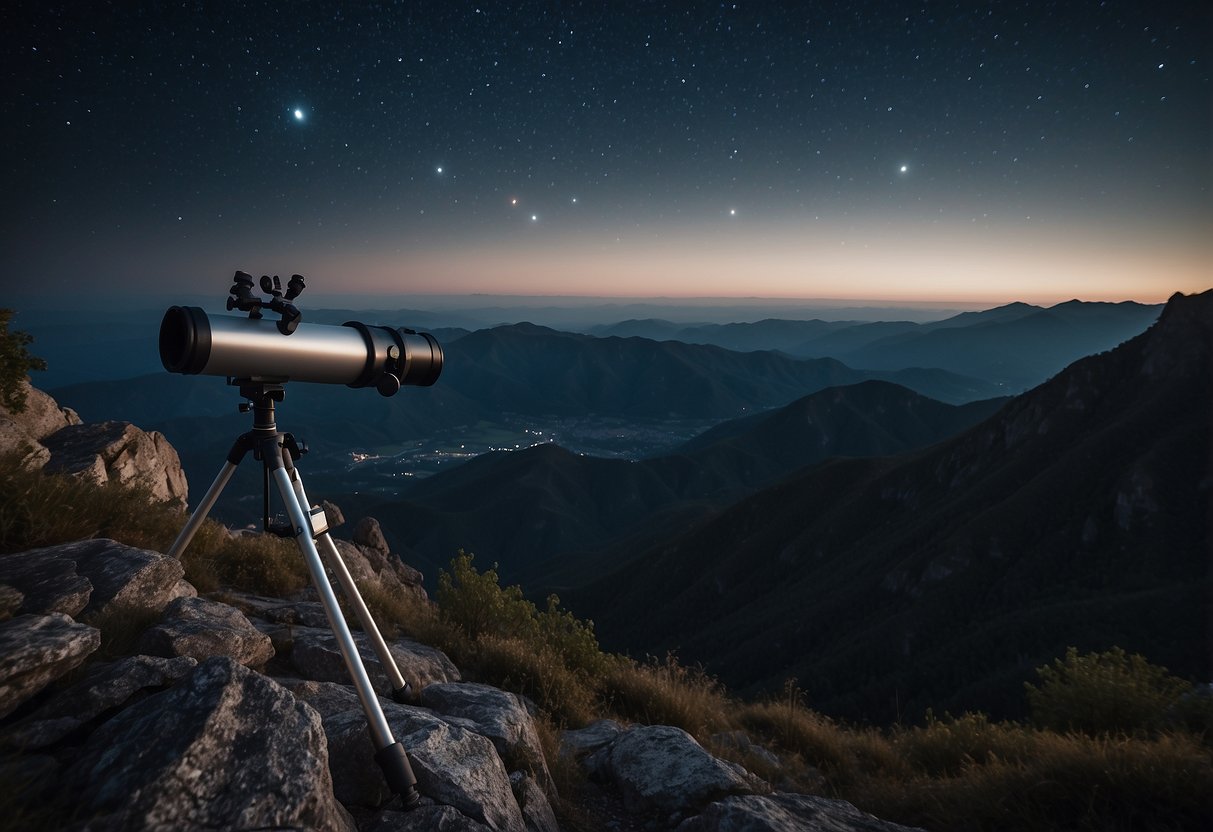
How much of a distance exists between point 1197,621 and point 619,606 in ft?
267

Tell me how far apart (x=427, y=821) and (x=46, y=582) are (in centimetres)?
268

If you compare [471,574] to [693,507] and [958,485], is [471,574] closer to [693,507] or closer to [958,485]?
[958,485]

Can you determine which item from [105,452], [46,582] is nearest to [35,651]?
[46,582]

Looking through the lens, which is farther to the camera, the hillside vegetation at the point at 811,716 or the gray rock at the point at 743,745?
the gray rock at the point at 743,745

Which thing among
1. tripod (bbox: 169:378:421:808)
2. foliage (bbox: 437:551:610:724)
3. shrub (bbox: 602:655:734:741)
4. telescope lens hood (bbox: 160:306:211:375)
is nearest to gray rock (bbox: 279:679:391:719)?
tripod (bbox: 169:378:421:808)

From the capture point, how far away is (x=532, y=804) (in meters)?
3.30

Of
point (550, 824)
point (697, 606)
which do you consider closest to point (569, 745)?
point (550, 824)

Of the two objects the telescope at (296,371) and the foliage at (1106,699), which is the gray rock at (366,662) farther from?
the foliage at (1106,699)

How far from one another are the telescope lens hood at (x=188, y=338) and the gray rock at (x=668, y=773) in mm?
3857

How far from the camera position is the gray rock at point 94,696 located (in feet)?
7.15

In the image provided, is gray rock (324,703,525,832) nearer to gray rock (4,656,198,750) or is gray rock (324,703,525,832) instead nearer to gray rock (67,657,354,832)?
gray rock (67,657,354,832)

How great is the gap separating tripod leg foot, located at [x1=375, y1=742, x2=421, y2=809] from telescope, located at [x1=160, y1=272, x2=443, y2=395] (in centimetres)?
205

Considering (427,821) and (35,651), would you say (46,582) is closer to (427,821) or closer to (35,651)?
(35,651)

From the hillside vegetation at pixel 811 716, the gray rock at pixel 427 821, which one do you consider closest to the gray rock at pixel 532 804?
the hillside vegetation at pixel 811 716
